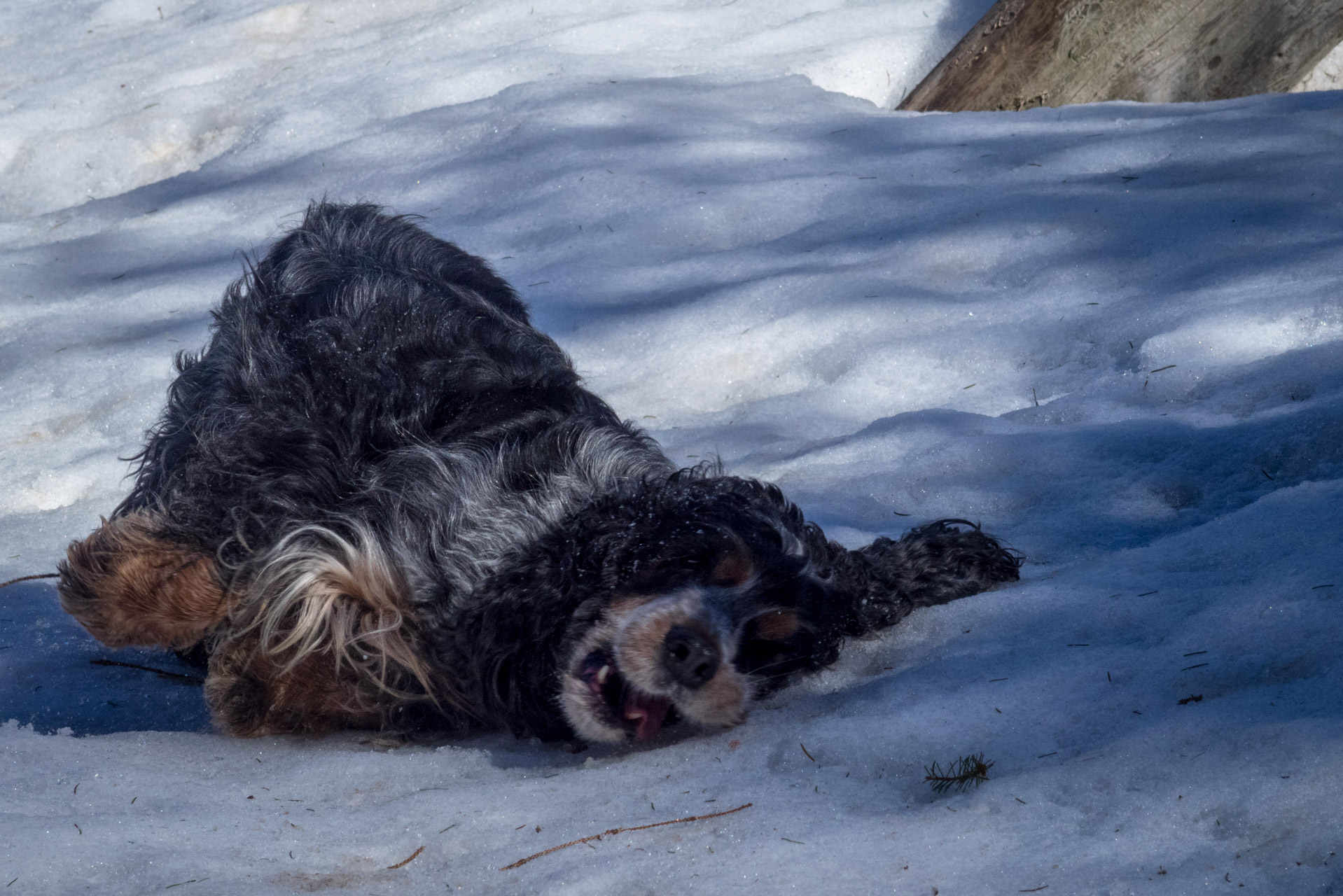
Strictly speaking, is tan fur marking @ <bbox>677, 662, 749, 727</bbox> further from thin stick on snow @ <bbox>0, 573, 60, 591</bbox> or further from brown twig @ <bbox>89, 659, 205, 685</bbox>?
thin stick on snow @ <bbox>0, 573, 60, 591</bbox>

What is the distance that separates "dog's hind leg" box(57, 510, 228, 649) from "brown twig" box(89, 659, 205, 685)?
0.31m

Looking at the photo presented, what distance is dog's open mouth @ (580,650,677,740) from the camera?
8.95 ft

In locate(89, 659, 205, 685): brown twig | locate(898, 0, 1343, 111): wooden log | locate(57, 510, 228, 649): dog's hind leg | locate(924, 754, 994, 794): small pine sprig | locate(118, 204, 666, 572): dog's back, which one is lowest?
locate(924, 754, 994, 794): small pine sprig

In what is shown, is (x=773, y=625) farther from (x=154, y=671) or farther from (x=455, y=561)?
(x=154, y=671)

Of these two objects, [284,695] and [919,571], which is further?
[919,571]

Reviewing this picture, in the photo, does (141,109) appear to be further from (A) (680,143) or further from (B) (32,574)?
(B) (32,574)

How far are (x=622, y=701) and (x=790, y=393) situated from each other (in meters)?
2.14

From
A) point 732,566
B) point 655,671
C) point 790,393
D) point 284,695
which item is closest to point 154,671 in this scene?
point 284,695

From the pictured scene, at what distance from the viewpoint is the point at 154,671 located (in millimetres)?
3426

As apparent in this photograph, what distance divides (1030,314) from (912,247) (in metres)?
0.74

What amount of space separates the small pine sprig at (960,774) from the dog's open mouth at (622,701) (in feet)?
2.18

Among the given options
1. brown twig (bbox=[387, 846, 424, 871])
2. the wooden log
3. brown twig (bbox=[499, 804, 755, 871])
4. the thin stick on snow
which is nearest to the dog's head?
brown twig (bbox=[499, 804, 755, 871])

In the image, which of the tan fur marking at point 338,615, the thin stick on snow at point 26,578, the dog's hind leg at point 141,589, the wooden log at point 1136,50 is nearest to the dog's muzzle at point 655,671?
the tan fur marking at point 338,615

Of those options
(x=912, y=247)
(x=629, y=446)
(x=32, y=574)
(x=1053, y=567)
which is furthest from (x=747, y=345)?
(x=32, y=574)
